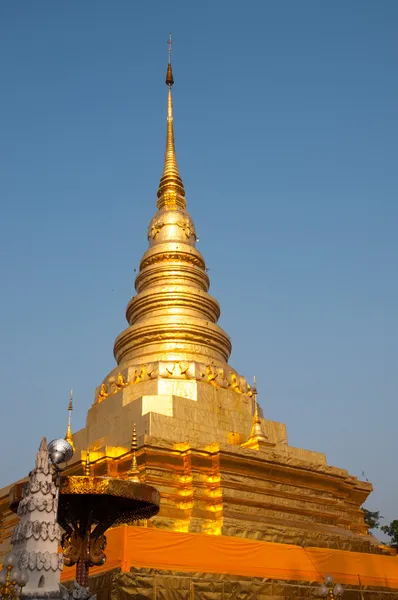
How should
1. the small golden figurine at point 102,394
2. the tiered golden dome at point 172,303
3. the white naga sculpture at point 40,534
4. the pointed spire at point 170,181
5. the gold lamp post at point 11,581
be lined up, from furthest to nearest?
the pointed spire at point 170,181
the tiered golden dome at point 172,303
the small golden figurine at point 102,394
the white naga sculpture at point 40,534
the gold lamp post at point 11,581

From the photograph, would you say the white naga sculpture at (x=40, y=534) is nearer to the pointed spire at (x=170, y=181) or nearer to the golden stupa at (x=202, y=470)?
the golden stupa at (x=202, y=470)

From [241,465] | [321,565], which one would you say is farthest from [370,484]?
[321,565]

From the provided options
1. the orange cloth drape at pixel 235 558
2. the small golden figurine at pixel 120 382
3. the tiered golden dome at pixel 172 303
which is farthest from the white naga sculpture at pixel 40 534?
the tiered golden dome at pixel 172 303

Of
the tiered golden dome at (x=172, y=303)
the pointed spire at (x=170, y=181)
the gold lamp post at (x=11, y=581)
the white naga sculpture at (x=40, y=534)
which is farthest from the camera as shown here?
the pointed spire at (x=170, y=181)

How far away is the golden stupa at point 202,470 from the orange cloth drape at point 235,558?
17 mm

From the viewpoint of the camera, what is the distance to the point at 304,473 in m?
15.1

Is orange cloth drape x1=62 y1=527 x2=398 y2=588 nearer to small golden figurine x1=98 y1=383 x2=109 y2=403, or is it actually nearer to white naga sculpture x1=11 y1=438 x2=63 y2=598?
white naga sculpture x1=11 y1=438 x2=63 y2=598

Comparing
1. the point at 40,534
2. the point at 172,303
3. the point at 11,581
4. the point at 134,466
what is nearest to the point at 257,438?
the point at 134,466

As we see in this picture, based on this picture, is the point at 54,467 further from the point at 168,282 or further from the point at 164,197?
the point at 164,197

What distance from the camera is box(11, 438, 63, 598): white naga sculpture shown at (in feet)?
17.4

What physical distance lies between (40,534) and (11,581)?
19.6 inches

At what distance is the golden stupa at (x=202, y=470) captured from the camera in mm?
10750

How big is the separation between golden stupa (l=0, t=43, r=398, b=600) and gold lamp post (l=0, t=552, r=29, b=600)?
5122mm

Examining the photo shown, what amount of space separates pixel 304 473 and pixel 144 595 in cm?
591
